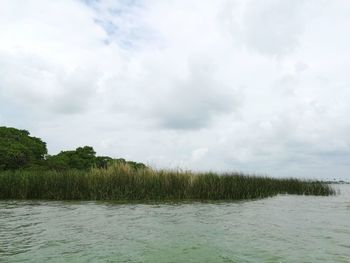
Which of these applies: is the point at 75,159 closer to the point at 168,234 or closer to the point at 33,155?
the point at 33,155

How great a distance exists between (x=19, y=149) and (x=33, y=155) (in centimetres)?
217

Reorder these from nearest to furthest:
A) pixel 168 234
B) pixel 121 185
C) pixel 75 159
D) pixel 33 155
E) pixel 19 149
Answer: pixel 168 234
pixel 121 185
pixel 19 149
pixel 33 155
pixel 75 159

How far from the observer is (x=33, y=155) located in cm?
3147

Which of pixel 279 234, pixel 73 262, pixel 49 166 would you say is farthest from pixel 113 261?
pixel 49 166

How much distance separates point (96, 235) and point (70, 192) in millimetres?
9360

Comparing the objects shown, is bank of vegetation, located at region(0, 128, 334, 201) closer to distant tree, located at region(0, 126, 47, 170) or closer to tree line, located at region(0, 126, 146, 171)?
tree line, located at region(0, 126, 146, 171)

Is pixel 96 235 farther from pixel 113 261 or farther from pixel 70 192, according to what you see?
pixel 70 192

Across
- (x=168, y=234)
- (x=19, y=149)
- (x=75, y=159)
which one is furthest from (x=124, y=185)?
(x=75, y=159)

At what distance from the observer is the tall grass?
18562mm

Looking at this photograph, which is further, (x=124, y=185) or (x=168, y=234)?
(x=124, y=185)

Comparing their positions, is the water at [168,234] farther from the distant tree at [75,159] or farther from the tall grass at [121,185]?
the distant tree at [75,159]

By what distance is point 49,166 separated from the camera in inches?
1180

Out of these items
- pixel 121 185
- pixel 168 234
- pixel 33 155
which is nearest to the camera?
pixel 168 234

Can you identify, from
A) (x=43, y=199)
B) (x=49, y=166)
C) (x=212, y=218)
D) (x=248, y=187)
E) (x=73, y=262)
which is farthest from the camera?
(x=49, y=166)
